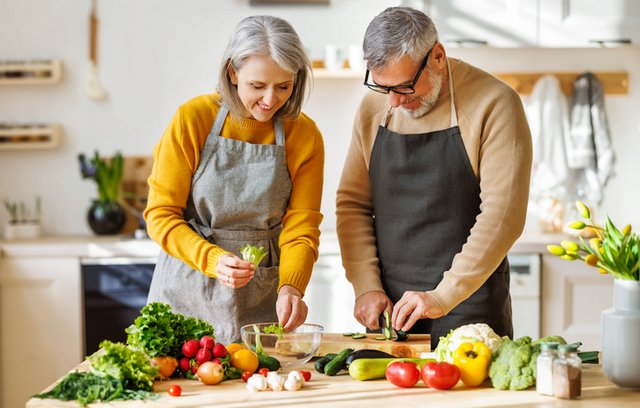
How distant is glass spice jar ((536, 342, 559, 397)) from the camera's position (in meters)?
1.74

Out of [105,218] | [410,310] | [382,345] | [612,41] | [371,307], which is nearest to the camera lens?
[382,345]

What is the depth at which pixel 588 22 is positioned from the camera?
4180 mm

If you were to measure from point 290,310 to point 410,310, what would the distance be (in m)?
0.30

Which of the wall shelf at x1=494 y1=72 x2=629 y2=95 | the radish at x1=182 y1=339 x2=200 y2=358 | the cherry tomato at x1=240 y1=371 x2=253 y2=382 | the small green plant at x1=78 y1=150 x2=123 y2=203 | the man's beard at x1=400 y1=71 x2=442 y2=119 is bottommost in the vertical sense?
the cherry tomato at x1=240 y1=371 x2=253 y2=382

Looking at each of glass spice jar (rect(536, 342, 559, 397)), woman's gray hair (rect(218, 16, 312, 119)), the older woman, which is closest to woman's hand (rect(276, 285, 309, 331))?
the older woman

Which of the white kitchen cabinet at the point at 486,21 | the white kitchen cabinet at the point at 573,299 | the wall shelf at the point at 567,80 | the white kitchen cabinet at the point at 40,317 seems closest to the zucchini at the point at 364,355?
the white kitchen cabinet at the point at 573,299

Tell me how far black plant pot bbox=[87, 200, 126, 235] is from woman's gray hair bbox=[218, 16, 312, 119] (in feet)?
7.16

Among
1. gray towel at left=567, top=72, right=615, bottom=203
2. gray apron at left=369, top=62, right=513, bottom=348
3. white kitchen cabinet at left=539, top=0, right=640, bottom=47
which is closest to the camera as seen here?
gray apron at left=369, top=62, right=513, bottom=348

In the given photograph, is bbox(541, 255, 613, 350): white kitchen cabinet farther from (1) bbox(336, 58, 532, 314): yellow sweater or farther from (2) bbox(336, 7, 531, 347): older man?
(1) bbox(336, 58, 532, 314): yellow sweater

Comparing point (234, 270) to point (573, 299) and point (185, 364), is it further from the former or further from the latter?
point (573, 299)

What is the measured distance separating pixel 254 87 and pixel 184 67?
2.38m

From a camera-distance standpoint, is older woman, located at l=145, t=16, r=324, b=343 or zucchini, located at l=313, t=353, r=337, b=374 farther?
older woman, located at l=145, t=16, r=324, b=343

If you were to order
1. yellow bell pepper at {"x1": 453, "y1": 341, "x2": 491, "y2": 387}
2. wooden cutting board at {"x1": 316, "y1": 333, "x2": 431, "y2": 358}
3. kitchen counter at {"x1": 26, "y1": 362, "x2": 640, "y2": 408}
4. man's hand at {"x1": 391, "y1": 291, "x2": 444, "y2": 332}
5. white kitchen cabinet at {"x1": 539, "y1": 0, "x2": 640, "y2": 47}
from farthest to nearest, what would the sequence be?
white kitchen cabinet at {"x1": 539, "y1": 0, "x2": 640, "y2": 47}
man's hand at {"x1": 391, "y1": 291, "x2": 444, "y2": 332}
wooden cutting board at {"x1": 316, "y1": 333, "x2": 431, "y2": 358}
yellow bell pepper at {"x1": 453, "y1": 341, "x2": 491, "y2": 387}
kitchen counter at {"x1": 26, "y1": 362, "x2": 640, "y2": 408}

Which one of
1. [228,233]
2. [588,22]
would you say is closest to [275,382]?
[228,233]
